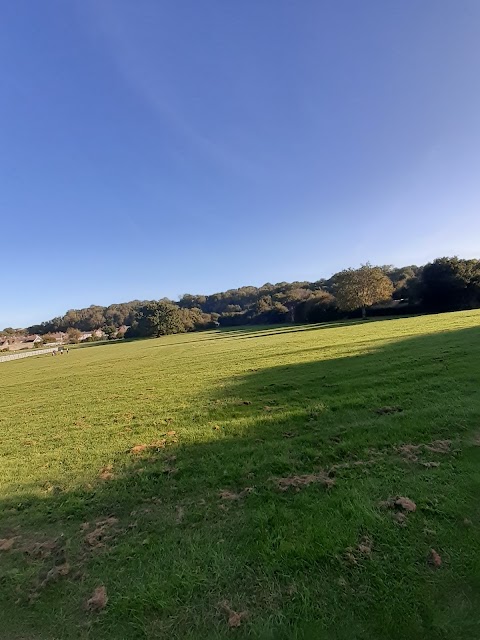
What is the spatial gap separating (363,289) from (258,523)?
54389 millimetres

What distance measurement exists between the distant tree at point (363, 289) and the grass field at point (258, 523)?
48034 mm

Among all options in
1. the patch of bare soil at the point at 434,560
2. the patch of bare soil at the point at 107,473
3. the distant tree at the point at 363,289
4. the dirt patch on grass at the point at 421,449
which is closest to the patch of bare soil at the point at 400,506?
the patch of bare soil at the point at 434,560

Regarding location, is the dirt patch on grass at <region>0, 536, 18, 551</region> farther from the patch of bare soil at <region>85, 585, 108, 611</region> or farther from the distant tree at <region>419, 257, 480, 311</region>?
the distant tree at <region>419, 257, 480, 311</region>

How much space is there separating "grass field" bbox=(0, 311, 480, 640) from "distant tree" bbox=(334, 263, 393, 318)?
158 feet

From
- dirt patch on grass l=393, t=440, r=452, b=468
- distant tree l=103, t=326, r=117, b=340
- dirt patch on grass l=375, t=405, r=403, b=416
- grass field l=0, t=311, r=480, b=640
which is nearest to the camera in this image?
grass field l=0, t=311, r=480, b=640

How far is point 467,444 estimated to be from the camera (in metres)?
5.50

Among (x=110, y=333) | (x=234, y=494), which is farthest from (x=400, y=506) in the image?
(x=110, y=333)

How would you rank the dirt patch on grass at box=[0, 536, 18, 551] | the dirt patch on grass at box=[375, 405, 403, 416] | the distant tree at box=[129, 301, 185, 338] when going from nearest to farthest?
the dirt patch on grass at box=[0, 536, 18, 551], the dirt patch on grass at box=[375, 405, 403, 416], the distant tree at box=[129, 301, 185, 338]

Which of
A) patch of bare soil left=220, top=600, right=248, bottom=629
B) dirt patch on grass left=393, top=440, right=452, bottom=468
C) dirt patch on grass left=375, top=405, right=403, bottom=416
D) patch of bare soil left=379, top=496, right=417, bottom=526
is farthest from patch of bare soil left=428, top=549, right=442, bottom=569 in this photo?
dirt patch on grass left=375, top=405, right=403, bottom=416

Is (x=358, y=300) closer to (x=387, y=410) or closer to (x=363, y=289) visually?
(x=363, y=289)

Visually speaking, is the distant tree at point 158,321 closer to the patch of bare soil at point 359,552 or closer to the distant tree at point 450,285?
the distant tree at point 450,285

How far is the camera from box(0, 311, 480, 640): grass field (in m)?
2.98

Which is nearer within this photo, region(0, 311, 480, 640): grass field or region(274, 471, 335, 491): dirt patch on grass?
region(0, 311, 480, 640): grass field

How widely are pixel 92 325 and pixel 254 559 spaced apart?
15365cm
